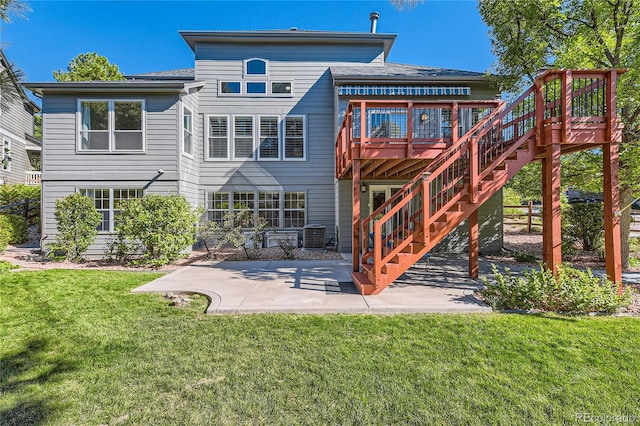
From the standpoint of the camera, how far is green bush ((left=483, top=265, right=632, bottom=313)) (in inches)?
174

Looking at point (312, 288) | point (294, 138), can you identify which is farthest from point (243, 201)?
point (312, 288)

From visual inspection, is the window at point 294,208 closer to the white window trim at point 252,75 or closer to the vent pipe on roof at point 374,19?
the white window trim at point 252,75

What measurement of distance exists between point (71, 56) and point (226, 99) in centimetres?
1489

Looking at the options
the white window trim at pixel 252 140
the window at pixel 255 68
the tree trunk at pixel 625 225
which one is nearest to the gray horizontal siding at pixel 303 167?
the white window trim at pixel 252 140

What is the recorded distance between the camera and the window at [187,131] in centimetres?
1053

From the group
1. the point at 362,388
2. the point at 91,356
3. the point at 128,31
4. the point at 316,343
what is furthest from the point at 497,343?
the point at 128,31

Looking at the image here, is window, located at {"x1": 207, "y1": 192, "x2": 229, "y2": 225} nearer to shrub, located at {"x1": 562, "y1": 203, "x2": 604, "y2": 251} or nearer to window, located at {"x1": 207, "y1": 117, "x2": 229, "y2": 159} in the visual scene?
window, located at {"x1": 207, "y1": 117, "x2": 229, "y2": 159}

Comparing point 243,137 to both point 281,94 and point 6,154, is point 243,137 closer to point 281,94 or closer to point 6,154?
point 281,94

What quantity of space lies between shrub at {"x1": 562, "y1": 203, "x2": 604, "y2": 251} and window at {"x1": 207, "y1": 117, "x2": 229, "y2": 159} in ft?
37.4

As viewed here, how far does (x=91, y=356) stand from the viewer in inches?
128

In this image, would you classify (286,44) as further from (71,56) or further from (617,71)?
(71,56)

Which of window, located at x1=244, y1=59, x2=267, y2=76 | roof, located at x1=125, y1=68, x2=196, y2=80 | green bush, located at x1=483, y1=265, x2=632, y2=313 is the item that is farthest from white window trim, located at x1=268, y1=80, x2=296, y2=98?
green bush, located at x1=483, y1=265, x2=632, y2=313

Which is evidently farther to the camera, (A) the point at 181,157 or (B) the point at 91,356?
(A) the point at 181,157

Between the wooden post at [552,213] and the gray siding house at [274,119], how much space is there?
5244mm
